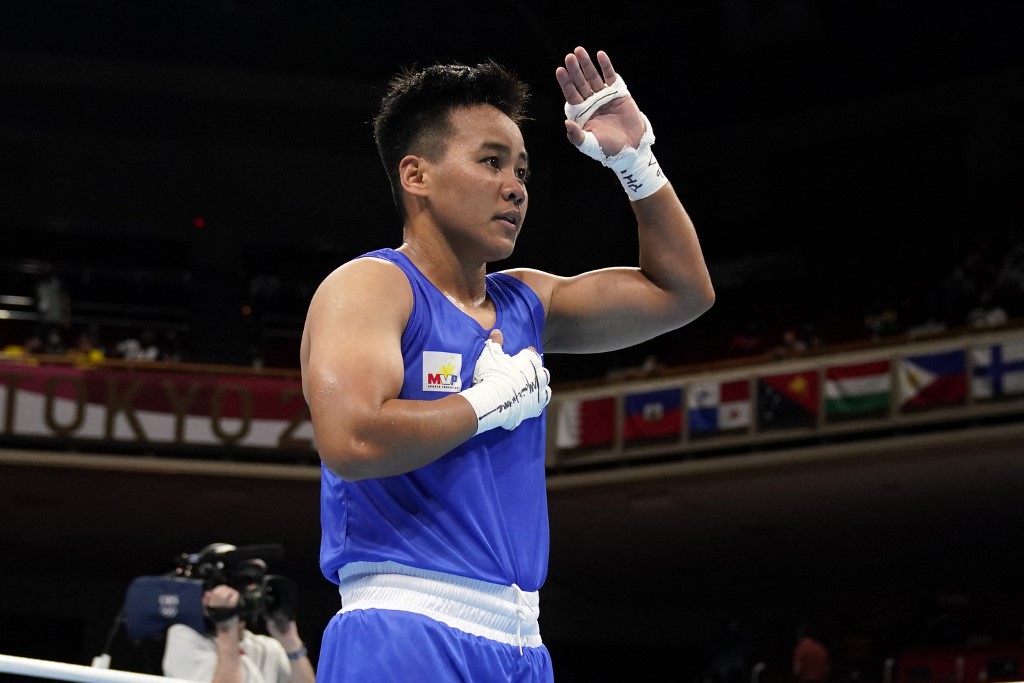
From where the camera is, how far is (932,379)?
35.2ft

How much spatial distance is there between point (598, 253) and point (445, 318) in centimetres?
1525

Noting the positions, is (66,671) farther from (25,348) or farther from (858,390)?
(25,348)

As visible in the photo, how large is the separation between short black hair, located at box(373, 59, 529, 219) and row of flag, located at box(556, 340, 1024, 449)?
9.20 metres

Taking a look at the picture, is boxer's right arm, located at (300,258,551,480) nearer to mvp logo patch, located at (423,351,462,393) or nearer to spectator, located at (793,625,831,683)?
mvp logo patch, located at (423,351,462,393)

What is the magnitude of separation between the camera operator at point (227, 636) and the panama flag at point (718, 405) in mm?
8072

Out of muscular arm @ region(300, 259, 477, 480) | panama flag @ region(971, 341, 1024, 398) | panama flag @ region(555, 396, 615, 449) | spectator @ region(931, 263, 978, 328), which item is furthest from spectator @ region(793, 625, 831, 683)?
muscular arm @ region(300, 259, 477, 480)

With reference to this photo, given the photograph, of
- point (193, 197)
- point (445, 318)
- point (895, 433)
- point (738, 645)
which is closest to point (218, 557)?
point (445, 318)

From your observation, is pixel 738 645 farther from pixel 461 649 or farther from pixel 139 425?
pixel 461 649

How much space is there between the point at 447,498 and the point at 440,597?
150mm

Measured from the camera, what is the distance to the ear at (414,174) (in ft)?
6.74

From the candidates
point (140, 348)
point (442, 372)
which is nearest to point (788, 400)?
point (140, 348)

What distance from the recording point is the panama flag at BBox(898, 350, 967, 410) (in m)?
10.6

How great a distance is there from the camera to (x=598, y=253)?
17.1 metres

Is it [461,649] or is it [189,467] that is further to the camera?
[189,467]
